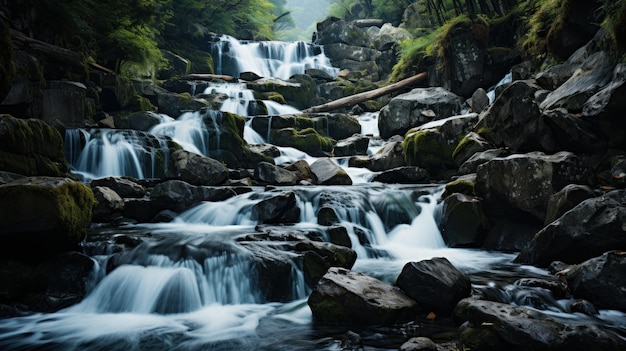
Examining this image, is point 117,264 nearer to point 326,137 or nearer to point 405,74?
point 326,137

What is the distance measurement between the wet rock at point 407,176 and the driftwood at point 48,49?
11177mm

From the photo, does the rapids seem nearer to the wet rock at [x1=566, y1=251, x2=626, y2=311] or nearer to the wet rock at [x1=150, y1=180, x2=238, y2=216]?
the wet rock at [x1=566, y1=251, x2=626, y2=311]

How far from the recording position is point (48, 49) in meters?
12.4

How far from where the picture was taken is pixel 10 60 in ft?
19.1

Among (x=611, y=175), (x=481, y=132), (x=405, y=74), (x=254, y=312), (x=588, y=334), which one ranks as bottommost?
Answer: (x=254, y=312)

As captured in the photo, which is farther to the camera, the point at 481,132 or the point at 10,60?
the point at 481,132

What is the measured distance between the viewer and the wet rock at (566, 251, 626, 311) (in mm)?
4387

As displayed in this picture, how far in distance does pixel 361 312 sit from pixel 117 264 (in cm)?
370

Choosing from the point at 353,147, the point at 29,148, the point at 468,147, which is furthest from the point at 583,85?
the point at 29,148

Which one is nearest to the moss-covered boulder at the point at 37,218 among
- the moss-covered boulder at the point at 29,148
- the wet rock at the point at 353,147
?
the moss-covered boulder at the point at 29,148

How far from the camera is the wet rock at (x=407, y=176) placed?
12.0 meters

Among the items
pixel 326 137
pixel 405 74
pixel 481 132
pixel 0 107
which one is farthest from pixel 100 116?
pixel 405 74

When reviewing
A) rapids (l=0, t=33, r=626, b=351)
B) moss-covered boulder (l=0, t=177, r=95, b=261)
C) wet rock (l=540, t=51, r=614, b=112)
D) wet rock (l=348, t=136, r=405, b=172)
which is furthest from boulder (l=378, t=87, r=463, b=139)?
moss-covered boulder (l=0, t=177, r=95, b=261)

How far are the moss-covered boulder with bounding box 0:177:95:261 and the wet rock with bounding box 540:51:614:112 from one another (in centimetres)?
919
